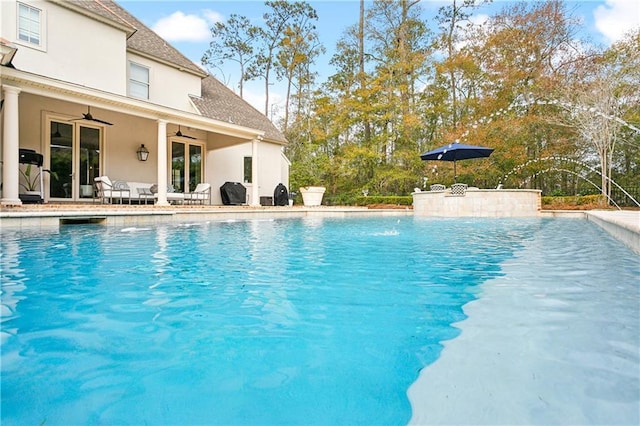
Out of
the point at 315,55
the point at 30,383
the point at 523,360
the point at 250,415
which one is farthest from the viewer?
the point at 315,55

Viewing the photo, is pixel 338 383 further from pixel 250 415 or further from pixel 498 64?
pixel 498 64

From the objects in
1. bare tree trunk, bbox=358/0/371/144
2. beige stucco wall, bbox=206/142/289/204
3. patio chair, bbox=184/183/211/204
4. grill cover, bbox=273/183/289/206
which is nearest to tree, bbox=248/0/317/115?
bare tree trunk, bbox=358/0/371/144

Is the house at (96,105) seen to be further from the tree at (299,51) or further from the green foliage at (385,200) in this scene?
the tree at (299,51)

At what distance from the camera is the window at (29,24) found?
9.50 meters

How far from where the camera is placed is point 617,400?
1361 millimetres

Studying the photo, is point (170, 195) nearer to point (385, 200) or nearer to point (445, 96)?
point (385, 200)

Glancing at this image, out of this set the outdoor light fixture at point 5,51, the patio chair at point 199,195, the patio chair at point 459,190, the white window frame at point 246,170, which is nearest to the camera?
the outdoor light fixture at point 5,51

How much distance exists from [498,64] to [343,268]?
57.5 feet

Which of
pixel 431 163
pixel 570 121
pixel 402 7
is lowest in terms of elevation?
pixel 431 163

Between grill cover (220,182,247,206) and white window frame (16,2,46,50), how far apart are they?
6.78 meters

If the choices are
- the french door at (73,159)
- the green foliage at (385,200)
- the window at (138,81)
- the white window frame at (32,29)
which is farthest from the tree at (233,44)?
the white window frame at (32,29)

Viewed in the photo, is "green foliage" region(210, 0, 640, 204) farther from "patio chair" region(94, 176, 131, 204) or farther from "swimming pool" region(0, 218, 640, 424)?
"swimming pool" region(0, 218, 640, 424)

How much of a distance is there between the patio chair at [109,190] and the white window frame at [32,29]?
12.1 feet

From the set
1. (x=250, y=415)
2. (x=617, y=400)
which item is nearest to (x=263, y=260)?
(x=250, y=415)
